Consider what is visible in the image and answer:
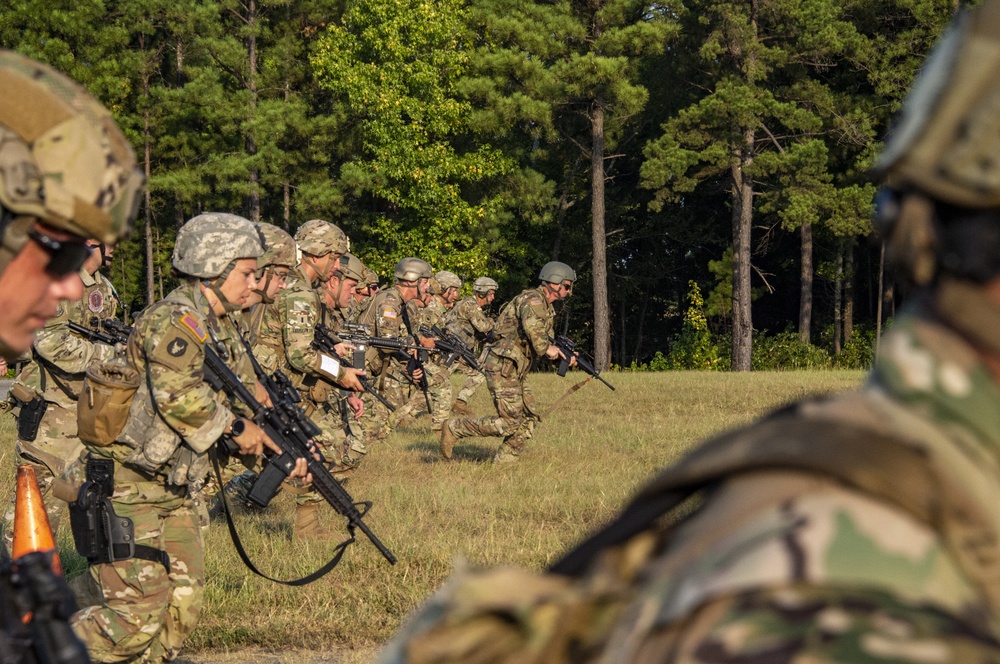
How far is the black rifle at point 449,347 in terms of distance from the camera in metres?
17.5

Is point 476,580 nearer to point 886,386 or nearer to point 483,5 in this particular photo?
point 886,386

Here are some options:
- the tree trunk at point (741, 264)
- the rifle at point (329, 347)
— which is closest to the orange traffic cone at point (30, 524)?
the rifle at point (329, 347)

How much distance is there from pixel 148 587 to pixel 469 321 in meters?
16.9

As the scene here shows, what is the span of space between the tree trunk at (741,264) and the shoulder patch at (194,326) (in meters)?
29.4

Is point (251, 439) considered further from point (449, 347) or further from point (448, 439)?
point (449, 347)

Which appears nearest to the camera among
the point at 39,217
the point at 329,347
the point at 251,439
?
the point at 39,217

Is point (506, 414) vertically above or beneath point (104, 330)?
beneath

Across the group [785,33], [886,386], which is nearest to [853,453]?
[886,386]

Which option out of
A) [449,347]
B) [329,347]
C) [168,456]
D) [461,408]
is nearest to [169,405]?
[168,456]

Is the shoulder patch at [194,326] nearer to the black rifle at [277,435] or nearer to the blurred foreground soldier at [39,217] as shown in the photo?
the black rifle at [277,435]

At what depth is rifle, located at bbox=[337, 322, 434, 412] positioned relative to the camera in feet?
46.1

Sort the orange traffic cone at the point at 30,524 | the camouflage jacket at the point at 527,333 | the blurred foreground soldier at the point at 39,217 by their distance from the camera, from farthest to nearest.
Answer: the camouflage jacket at the point at 527,333
the orange traffic cone at the point at 30,524
the blurred foreground soldier at the point at 39,217

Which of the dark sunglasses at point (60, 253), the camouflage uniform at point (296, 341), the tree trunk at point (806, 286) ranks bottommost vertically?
the tree trunk at point (806, 286)

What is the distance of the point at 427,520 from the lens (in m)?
9.88
